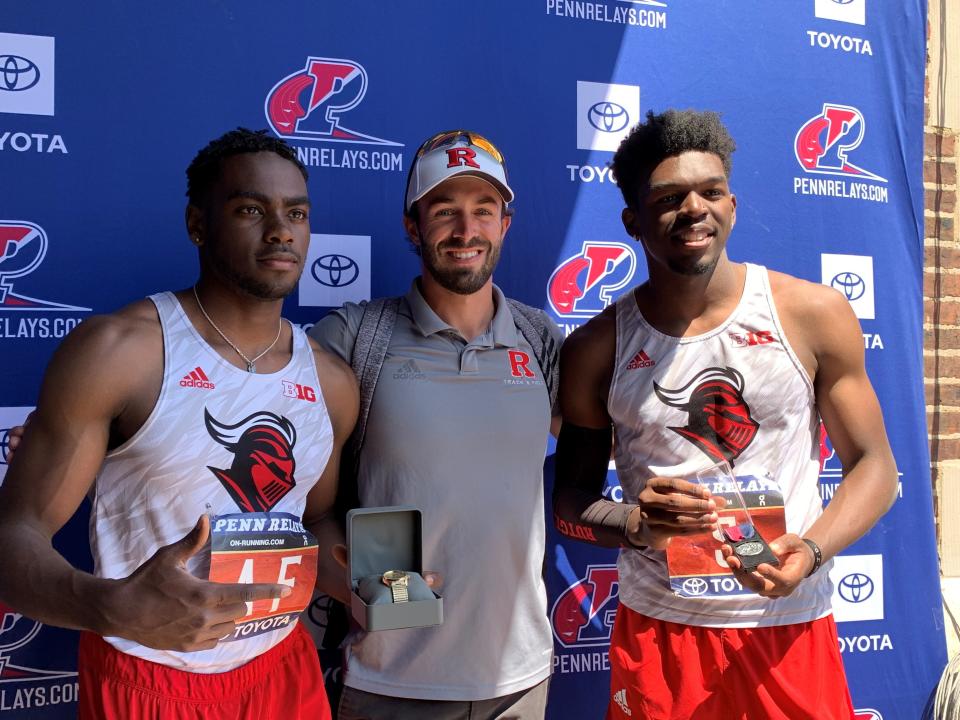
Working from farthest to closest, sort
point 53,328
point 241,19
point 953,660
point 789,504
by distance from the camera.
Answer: point 953,660, point 241,19, point 53,328, point 789,504

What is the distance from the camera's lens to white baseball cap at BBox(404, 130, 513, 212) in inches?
94.3

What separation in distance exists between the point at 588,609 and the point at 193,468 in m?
1.74

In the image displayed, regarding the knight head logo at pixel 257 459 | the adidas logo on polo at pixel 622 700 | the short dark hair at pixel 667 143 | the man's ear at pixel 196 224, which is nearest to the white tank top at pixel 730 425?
the adidas logo on polo at pixel 622 700

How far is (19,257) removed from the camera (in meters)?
2.58

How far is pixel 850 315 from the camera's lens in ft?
7.52

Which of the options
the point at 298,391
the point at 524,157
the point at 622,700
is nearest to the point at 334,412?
the point at 298,391

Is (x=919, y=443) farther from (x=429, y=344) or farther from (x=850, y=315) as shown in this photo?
(x=429, y=344)

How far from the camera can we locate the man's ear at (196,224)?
2094mm

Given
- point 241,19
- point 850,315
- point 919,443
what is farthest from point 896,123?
point 241,19

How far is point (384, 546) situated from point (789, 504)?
1.10 m

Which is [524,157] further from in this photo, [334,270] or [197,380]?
[197,380]

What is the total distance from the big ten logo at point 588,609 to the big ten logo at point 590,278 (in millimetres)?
958

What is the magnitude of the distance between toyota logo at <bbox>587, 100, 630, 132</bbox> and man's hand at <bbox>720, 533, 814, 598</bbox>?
5.60ft

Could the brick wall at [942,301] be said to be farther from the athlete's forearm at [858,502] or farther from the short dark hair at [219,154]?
the short dark hair at [219,154]
